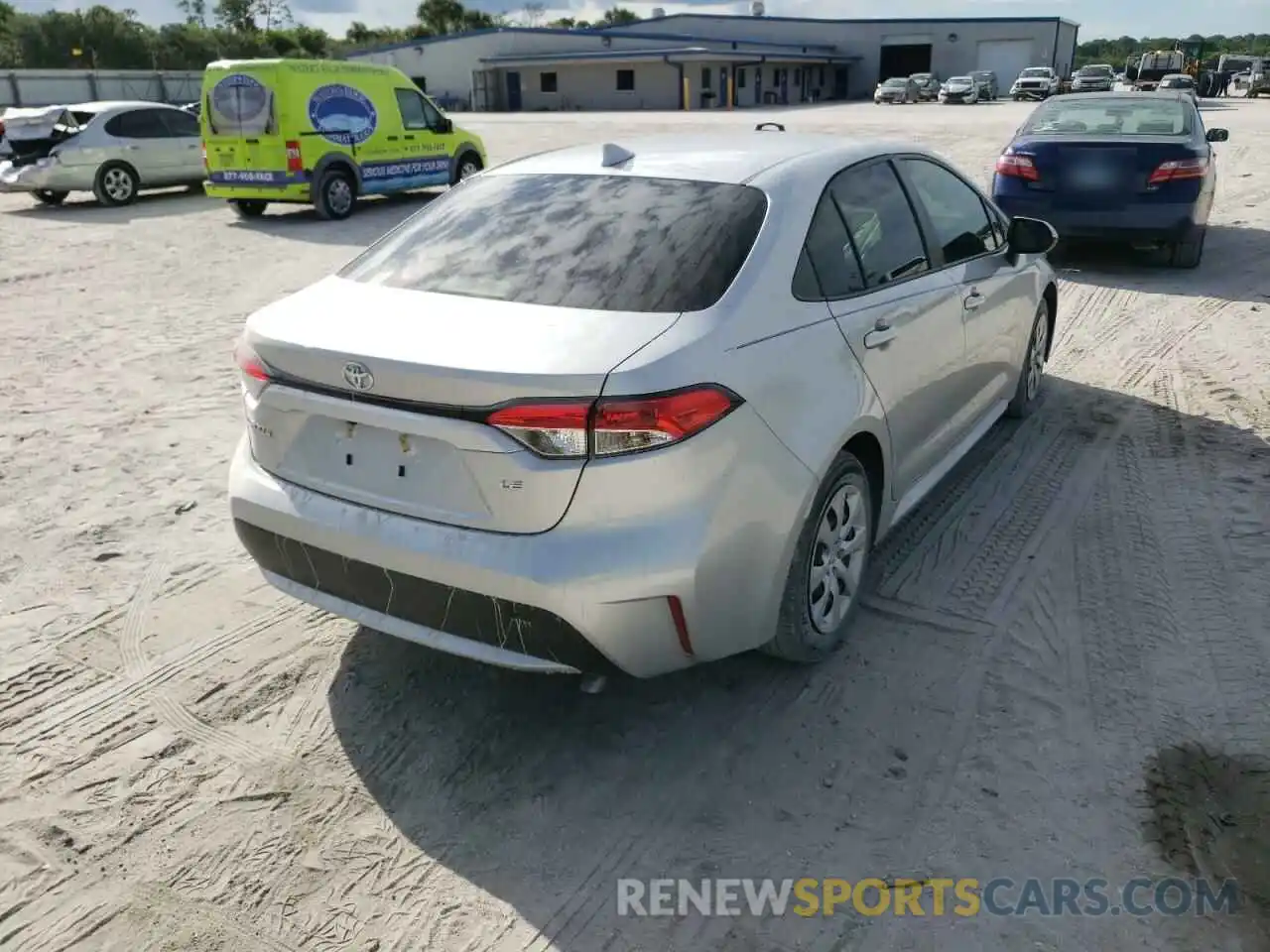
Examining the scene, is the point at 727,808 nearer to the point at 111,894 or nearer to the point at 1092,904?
the point at 1092,904

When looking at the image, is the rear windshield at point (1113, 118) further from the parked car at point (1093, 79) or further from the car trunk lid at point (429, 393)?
the parked car at point (1093, 79)

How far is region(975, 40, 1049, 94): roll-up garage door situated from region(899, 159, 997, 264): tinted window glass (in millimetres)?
62548

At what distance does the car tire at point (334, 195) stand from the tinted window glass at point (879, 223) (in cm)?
1136

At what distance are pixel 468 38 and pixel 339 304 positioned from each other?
61194 mm

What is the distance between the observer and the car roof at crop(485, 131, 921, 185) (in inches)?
137

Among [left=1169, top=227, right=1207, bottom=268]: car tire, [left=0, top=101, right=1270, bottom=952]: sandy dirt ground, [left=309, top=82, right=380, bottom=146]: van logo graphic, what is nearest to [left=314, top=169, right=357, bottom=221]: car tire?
[left=309, top=82, right=380, bottom=146]: van logo graphic

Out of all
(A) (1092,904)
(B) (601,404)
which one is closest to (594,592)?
(B) (601,404)

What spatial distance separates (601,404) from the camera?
2.55 metres

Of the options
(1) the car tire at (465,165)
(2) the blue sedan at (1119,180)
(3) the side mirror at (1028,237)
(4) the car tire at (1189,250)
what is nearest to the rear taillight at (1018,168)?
(2) the blue sedan at (1119,180)

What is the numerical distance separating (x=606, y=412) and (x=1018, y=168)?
8.09 m

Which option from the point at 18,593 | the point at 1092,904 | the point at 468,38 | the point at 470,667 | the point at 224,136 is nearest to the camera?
the point at 1092,904

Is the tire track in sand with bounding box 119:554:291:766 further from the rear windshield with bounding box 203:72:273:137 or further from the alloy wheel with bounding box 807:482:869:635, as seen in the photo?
the rear windshield with bounding box 203:72:273:137

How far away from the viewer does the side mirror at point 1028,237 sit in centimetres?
480

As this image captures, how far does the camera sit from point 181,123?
54.9 ft
